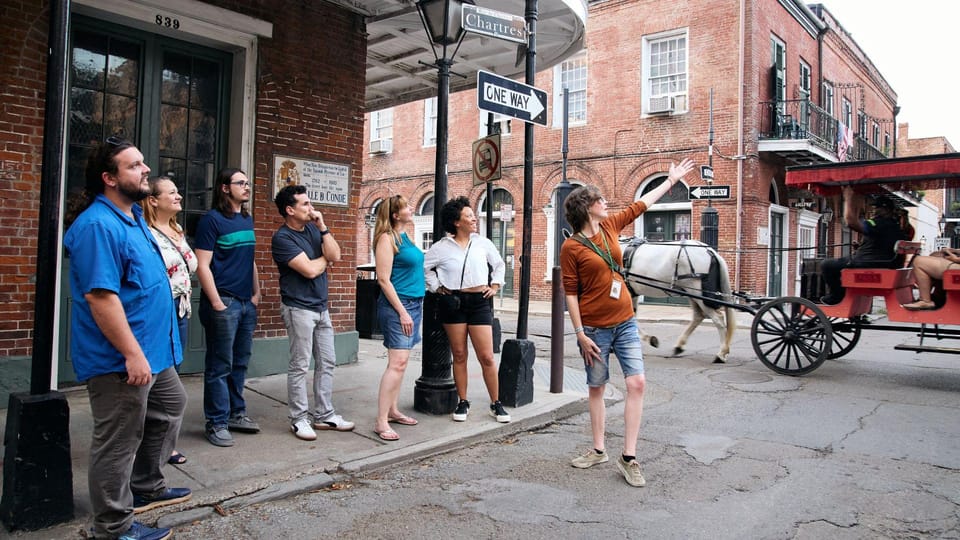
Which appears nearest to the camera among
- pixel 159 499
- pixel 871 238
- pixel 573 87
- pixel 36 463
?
pixel 36 463

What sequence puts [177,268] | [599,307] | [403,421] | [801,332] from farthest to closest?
1. [801,332]
2. [403,421]
3. [599,307]
4. [177,268]

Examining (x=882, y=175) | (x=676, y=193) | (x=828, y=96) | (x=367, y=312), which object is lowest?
(x=367, y=312)

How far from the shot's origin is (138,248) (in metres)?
3.30

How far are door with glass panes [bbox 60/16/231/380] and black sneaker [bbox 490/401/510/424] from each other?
3.30 meters

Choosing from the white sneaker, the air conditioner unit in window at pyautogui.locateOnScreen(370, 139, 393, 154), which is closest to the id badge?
the white sneaker

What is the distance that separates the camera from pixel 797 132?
1878 centimetres

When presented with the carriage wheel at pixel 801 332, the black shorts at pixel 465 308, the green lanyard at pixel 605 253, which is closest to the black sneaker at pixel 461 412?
the black shorts at pixel 465 308

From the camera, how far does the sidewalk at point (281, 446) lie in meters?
4.02

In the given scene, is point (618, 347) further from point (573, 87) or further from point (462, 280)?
point (573, 87)

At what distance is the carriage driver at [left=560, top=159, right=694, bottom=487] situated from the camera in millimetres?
4586

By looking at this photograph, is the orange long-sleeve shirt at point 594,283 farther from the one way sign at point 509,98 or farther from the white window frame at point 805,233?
the white window frame at point 805,233

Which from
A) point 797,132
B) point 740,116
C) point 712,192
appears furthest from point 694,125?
point 712,192

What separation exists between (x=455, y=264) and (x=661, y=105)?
15.3 m

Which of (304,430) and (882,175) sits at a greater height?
(882,175)
